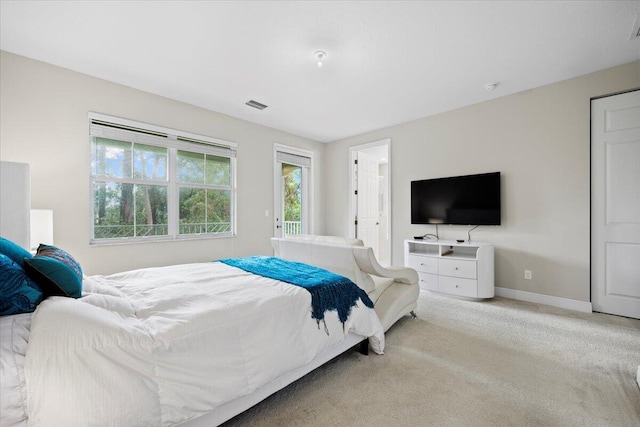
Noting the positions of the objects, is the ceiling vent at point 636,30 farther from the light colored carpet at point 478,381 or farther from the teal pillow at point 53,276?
the teal pillow at point 53,276

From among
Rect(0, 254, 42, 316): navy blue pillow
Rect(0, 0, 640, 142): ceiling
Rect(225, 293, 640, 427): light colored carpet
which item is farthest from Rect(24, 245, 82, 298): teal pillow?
Rect(0, 0, 640, 142): ceiling

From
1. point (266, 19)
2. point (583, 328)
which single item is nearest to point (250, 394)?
point (266, 19)

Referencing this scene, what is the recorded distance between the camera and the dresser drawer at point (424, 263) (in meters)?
3.77

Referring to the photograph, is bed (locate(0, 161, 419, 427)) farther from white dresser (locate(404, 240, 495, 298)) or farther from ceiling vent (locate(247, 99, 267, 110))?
ceiling vent (locate(247, 99, 267, 110))

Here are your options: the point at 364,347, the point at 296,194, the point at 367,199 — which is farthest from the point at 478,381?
the point at 296,194

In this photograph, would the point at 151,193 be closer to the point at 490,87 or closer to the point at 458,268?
the point at 458,268

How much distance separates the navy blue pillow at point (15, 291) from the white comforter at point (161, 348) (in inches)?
2.9

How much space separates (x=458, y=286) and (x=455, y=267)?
9.7 inches

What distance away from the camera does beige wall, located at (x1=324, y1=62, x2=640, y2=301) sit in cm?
311

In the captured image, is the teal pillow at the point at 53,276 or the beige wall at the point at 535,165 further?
the beige wall at the point at 535,165

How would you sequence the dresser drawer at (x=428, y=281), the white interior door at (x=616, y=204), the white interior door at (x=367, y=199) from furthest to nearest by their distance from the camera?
the white interior door at (x=367, y=199)
the dresser drawer at (x=428, y=281)
the white interior door at (x=616, y=204)

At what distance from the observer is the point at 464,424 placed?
1454 mm

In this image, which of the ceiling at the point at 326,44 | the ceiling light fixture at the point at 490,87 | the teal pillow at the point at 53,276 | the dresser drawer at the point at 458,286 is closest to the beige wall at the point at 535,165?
the ceiling at the point at 326,44

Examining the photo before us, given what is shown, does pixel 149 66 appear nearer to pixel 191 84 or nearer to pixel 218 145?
pixel 191 84
